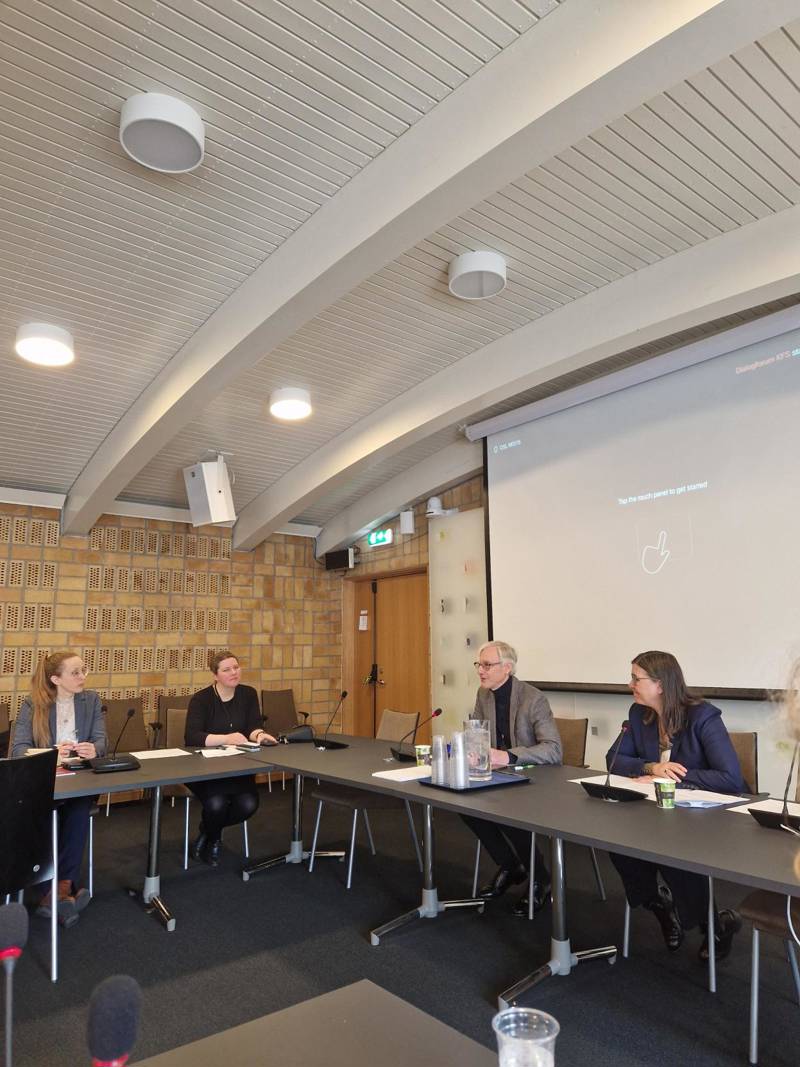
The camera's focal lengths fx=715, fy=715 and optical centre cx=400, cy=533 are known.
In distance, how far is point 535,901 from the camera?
3371mm

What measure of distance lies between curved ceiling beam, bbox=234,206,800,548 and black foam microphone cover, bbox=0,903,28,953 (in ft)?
12.9

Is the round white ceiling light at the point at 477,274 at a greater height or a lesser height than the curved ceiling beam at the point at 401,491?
greater

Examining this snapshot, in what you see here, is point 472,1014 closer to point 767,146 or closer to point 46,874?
point 46,874

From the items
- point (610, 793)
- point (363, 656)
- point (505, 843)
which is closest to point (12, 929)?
point (610, 793)

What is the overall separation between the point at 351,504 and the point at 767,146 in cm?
508

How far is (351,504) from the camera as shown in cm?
753

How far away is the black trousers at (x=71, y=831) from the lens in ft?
11.3

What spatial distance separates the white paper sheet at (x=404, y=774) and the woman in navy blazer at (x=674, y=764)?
83 cm

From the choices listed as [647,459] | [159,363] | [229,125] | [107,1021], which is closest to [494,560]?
[647,459]

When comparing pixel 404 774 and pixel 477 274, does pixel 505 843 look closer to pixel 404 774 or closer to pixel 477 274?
pixel 404 774

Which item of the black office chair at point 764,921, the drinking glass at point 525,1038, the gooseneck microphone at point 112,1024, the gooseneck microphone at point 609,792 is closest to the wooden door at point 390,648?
the gooseneck microphone at point 609,792

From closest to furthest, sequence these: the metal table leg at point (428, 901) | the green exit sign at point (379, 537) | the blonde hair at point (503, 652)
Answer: the metal table leg at point (428, 901) → the blonde hair at point (503, 652) → the green exit sign at point (379, 537)

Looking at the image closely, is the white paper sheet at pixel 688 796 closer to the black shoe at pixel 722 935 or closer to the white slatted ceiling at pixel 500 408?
the black shoe at pixel 722 935

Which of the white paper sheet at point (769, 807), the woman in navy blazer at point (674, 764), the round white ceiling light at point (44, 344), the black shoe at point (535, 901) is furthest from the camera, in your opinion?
the round white ceiling light at point (44, 344)
